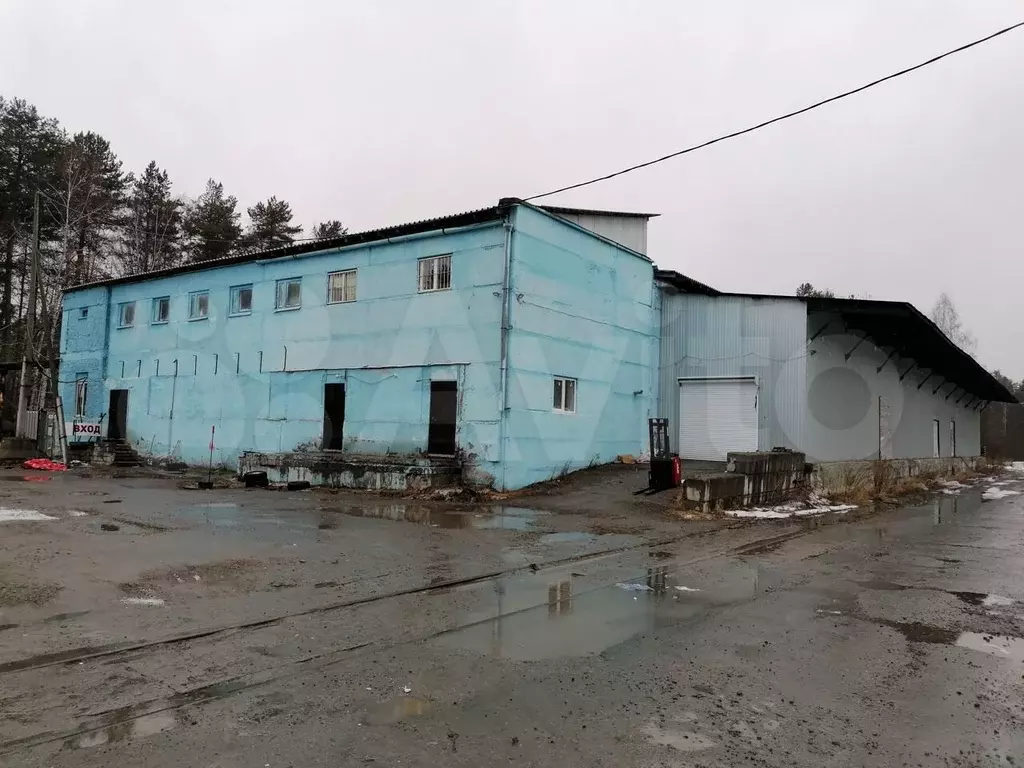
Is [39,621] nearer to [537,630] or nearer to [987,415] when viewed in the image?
[537,630]

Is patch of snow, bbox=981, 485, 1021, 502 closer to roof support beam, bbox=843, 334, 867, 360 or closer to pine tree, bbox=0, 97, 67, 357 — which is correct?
roof support beam, bbox=843, 334, 867, 360

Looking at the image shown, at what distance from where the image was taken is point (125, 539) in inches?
370

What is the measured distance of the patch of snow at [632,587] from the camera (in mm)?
7258

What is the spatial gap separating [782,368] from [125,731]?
18.2 m

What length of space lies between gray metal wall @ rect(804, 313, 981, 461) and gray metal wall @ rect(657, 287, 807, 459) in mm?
475

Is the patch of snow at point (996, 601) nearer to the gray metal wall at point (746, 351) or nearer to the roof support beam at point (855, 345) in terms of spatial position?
the gray metal wall at point (746, 351)

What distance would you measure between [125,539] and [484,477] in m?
8.32

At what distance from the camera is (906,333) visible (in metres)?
21.2

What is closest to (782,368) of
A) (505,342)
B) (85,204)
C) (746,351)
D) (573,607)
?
(746,351)

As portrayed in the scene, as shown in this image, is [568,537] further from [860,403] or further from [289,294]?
[860,403]

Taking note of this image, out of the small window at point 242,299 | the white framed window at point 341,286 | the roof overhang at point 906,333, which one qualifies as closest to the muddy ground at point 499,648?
the roof overhang at point 906,333

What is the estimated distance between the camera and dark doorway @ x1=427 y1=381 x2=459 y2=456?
17297 mm

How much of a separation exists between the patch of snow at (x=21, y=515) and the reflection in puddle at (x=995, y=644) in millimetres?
12219

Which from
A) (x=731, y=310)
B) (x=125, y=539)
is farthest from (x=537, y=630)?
(x=731, y=310)
